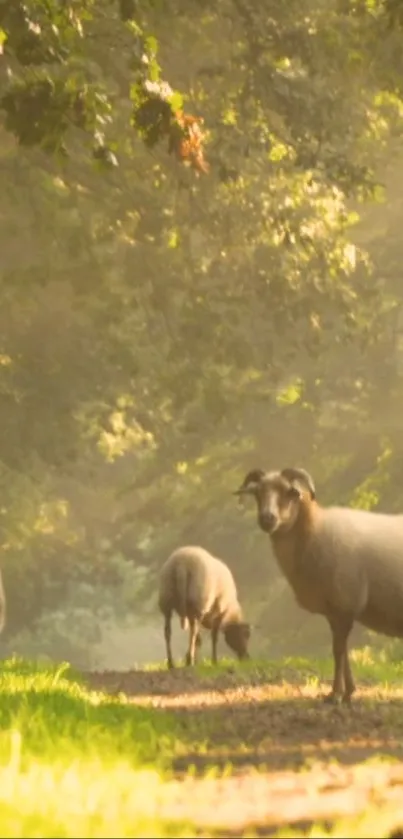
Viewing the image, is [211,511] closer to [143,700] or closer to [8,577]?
[8,577]

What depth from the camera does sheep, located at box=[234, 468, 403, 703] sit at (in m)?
12.3

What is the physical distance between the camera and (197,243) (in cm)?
2566

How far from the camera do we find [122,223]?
77.5ft

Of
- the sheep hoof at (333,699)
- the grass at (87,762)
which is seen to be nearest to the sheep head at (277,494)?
the sheep hoof at (333,699)

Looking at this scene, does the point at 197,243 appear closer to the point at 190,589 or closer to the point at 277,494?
the point at 190,589

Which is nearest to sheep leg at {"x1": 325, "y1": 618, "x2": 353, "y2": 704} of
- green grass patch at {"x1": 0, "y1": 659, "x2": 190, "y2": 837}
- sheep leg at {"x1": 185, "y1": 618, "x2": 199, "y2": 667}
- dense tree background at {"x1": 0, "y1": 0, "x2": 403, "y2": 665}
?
green grass patch at {"x1": 0, "y1": 659, "x2": 190, "y2": 837}

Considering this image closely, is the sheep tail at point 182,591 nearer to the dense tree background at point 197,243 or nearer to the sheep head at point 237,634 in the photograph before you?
the sheep head at point 237,634

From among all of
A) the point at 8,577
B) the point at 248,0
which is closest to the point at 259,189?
the point at 248,0

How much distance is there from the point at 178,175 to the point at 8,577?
22.0 meters

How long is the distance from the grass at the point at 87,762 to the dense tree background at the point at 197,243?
Result: 378cm

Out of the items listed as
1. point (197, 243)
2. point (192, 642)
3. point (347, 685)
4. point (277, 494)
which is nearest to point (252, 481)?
point (277, 494)

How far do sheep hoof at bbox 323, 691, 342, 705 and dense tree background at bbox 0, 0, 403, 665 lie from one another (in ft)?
15.1

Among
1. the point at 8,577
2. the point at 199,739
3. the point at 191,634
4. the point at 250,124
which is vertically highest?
the point at 250,124

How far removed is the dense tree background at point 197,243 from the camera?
41.1ft
